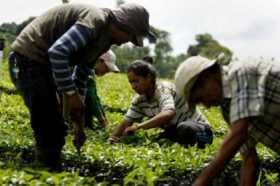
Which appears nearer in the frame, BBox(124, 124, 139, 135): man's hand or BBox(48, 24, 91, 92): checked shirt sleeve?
BBox(48, 24, 91, 92): checked shirt sleeve

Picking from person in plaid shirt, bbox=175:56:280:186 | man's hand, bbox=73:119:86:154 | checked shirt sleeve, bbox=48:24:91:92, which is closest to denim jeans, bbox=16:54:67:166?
man's hand, bbox=73:119:86:154

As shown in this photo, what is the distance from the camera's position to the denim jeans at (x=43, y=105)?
212 inches

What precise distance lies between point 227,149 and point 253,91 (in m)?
0.37

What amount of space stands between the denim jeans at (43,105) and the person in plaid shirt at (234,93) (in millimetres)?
1699

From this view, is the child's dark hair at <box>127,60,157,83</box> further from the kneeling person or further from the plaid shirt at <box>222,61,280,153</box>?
the plaid shirt at <box>222,61,280,153</box>

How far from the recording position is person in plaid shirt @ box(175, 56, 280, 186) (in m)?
3.82

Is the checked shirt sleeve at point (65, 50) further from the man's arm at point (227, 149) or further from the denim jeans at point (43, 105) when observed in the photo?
the man's arm at point (227, 149)

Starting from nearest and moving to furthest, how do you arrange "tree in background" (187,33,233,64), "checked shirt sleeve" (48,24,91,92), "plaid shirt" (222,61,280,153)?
1. "plaid shirt" (222,61,280,153)
2. "checked shirt sleeve" (48,24,91,92)
3. "tree in background" (187,33,233,64)

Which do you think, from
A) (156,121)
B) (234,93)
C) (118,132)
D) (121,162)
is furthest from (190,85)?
(118,132)

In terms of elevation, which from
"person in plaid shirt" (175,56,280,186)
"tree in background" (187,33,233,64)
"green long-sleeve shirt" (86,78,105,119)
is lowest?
"tree in background" (187,33,233,64)

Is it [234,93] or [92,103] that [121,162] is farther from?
[92,103]

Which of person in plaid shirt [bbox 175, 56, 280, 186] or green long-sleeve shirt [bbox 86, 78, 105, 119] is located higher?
person in plaid shirt [bbox 175, 56, 280, 186]

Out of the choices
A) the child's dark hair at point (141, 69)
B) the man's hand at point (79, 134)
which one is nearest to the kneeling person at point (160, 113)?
the child's dark hair at point (141, 69)

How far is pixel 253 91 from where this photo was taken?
12.6 ft
